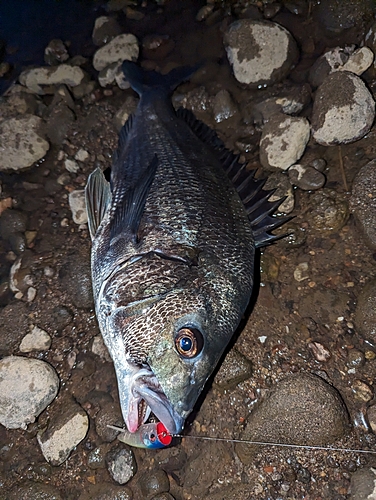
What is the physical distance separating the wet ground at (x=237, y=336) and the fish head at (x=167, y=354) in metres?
0.82

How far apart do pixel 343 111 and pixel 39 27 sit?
4.43 meters

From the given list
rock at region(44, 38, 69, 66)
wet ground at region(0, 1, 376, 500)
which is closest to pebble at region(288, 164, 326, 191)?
wet ground at region(0, 1, 376, 500)

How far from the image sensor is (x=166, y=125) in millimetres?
3873

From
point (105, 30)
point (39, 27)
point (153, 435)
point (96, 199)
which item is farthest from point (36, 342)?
point (39, 27)

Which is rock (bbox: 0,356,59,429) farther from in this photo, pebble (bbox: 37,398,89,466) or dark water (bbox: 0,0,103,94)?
dark water (bbox: 0,0,103,94)

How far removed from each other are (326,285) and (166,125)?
2.26 meters

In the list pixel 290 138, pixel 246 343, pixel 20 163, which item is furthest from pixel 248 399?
pixel 20 163

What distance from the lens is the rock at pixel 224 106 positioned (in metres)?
4.22

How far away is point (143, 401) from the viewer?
94.9 inches

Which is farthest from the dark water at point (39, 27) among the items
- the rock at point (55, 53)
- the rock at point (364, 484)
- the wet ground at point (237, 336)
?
the rock at point (364, 484)

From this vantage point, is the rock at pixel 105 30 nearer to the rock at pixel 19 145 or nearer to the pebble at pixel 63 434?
the rock at pixel 19 145

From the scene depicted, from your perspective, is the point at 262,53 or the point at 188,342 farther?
the point at 262,53

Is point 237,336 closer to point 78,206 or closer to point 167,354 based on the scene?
point 167,354

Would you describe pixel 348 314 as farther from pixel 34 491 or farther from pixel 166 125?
pixel 34 491
